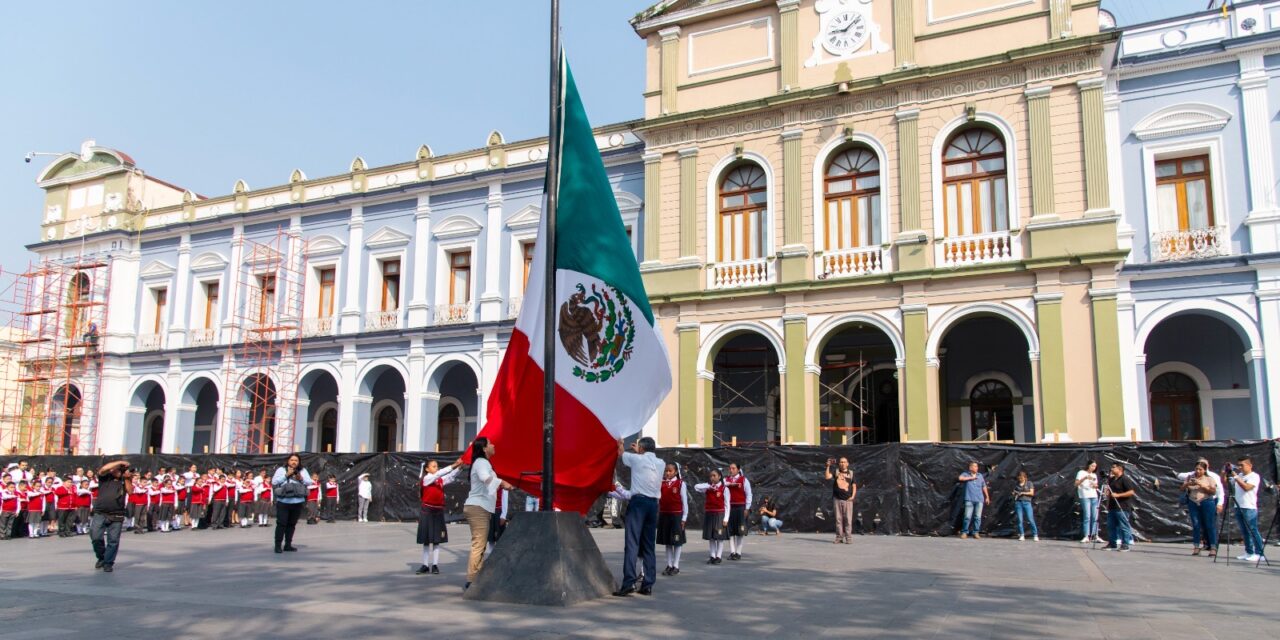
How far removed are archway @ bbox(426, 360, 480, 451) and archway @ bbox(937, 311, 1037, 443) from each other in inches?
559

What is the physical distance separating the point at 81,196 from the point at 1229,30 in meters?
36.9

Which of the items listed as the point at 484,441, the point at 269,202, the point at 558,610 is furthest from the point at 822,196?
the point at 269,202

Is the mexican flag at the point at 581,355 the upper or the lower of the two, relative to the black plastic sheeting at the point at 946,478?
upper

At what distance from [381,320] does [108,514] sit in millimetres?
17736

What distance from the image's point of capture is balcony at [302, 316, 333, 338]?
31.3m

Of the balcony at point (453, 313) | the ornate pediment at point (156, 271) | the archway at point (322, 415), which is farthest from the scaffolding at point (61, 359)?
the balcony at point (453, 313)

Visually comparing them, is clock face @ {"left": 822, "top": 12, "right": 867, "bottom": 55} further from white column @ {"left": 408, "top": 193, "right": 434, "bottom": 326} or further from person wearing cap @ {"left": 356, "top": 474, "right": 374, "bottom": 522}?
person wearing cap @ {"left": 356, "top": 474, "right": 374, "bottom": 522}

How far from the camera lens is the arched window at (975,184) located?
22.0m

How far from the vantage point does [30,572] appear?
12773 millimetres

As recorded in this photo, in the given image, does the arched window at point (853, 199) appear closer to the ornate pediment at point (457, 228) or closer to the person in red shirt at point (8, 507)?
the ornate pediment at point (457, 228)

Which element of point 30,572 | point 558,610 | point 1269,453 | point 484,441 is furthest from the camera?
point 1269,453

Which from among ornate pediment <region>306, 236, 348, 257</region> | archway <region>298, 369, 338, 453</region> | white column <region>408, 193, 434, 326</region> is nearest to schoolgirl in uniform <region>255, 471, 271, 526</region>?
white column <region>408, 193, 434, 326</region>

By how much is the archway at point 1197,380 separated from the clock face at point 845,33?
9.58m

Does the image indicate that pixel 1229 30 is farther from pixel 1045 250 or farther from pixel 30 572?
pixel 30 572
